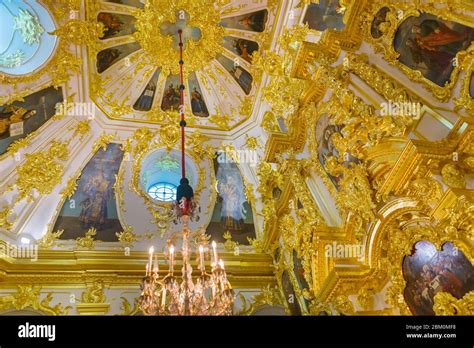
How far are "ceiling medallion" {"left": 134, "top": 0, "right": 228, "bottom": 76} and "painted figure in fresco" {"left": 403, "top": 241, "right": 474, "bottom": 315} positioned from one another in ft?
27.1

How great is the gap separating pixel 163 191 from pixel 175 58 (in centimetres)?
429

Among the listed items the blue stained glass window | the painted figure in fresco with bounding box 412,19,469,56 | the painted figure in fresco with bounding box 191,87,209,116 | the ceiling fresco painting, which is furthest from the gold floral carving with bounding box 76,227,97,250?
the painted figure in fresco with bounding box 412,19,469,56

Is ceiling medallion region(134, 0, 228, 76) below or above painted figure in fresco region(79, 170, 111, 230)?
above

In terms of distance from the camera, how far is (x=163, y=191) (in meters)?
Answer: 13.9

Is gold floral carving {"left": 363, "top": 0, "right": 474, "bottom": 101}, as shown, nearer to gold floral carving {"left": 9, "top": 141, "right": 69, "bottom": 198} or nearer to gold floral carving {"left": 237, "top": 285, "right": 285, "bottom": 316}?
gold floral carving {"left": 237, "top": 285, "right": 285, "bottom": 316}

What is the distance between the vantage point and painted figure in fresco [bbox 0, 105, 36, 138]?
35.2ft

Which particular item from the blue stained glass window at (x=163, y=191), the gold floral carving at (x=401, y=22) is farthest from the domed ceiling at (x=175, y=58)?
the gold floral carving at (x=401, y=22)

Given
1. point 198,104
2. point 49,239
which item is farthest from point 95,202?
point 198,104

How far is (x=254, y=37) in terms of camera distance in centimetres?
1179

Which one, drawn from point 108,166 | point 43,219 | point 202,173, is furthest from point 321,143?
point 43,219

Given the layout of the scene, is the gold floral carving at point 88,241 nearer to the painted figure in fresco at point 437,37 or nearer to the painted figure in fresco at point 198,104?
the painted figure in fresco at point 198,104

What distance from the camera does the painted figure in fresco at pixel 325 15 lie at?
8844mm

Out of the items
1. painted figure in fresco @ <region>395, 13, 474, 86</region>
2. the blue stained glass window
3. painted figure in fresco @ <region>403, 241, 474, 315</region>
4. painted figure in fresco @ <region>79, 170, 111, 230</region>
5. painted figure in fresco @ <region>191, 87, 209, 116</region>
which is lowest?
painted figure in fresco @ <region>403, 241, 474, 315</region>
